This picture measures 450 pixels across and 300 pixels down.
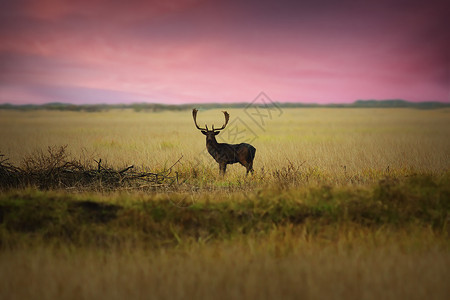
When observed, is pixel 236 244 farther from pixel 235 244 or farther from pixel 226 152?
pixel 226 152

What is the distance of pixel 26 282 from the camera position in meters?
3.32

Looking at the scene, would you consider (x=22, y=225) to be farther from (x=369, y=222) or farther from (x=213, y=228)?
(x=369, y=222)

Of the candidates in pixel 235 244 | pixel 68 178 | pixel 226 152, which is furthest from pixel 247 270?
pixel 226 152

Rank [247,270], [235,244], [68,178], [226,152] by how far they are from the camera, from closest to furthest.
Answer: [247,270], [235,244], [68,178], [226,152]

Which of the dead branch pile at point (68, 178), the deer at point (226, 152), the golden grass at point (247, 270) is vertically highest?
the deer at point (226, 152)

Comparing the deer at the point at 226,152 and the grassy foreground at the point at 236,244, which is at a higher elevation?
the deer at the point at 226,152

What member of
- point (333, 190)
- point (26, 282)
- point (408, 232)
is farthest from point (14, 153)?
point (408, 232)

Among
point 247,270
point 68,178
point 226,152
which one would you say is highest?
point 226,152

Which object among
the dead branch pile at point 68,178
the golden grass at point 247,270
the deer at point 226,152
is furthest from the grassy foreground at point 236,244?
the deer at point 226,152

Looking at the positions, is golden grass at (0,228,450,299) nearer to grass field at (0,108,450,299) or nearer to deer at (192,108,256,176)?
grass field at (0,108,450,299)

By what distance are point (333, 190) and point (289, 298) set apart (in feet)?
A: 7.74

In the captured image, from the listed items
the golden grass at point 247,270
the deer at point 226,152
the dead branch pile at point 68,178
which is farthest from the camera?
the deer at point 226,152

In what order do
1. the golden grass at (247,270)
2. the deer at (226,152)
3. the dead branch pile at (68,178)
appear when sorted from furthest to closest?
the deer at (226,152) < the dead branch pile at (68,178) < the golden grass at (247,270)

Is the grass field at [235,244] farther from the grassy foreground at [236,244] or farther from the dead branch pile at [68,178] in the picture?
the dead branch pile at [68,178]
